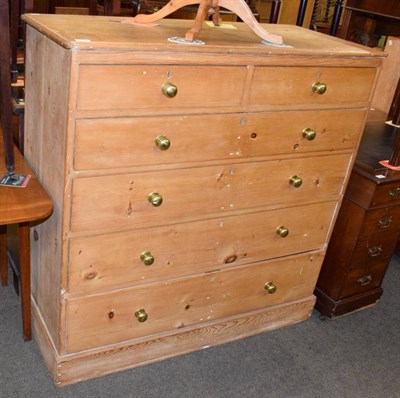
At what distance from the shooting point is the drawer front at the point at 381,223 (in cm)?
239

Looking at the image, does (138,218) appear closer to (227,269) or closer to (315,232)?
(227,269)

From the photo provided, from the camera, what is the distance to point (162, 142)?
171 cm

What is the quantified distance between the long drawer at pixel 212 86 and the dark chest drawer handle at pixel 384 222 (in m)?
0.60

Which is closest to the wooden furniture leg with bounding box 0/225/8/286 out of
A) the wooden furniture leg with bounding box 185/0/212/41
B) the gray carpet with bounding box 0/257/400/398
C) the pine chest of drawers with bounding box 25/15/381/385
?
the gray carpet with bounding box 0/257/400/398

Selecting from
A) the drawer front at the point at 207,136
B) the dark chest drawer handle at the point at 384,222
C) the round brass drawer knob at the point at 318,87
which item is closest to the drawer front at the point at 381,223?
the dark chest drawer handle at the point at 384,222

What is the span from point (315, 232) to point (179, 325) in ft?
2.38

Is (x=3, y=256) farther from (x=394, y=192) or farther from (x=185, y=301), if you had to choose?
(x=394, y=192)

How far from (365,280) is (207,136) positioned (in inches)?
49.8

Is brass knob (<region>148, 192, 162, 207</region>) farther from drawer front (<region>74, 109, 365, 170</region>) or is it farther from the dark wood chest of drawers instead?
the dark wood chest of drawers

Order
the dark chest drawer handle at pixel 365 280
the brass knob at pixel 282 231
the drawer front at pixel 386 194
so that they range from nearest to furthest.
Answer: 1. the brass knob at pixel 282 231
2. the drawer front at pixel 386 194
3. the dark chest drawer handle at pixel 365 280

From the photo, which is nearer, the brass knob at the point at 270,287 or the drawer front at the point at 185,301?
the drawer front at the point at 185,301

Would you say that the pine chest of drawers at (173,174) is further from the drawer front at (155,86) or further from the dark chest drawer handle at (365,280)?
the dark chest drawer handle at (365,280)

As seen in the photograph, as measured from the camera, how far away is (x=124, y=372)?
2.12 m

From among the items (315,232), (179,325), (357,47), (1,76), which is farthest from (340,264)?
(1,76)
